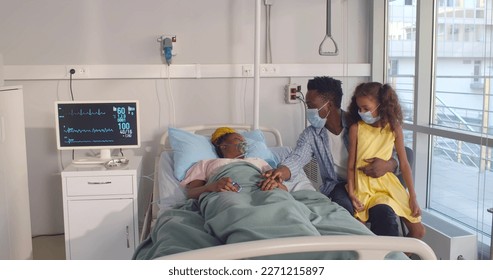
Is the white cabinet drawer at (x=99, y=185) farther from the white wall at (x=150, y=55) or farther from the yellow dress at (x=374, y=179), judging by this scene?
the yellow dress at (x=374, y=179)

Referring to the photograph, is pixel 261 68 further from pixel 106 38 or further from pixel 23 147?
pixel 23 147

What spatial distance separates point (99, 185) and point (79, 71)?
0.86 meters

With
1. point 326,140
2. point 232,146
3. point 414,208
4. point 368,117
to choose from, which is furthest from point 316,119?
point 414,208

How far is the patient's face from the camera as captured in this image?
2514mm

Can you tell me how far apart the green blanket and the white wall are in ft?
4.11

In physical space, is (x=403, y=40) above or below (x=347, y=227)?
above

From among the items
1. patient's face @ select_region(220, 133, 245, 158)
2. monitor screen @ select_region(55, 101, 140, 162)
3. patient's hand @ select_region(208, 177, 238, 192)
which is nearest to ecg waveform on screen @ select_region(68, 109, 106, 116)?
monitor screen @ select_region(55, 101, 140, 162)

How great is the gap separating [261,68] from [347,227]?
175cm

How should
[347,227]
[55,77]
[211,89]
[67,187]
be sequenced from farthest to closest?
[211,89]
[55,77]
[67,187]
[347,227]

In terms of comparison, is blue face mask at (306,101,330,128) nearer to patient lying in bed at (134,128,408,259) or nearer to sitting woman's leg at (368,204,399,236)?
patient lying in bed at (134,128,408,259)

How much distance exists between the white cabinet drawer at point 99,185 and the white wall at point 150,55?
67 cm

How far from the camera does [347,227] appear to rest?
5.29 ft

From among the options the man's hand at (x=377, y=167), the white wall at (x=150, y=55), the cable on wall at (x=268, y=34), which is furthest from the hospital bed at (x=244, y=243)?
the cable on wall at (x=268, y=34)
